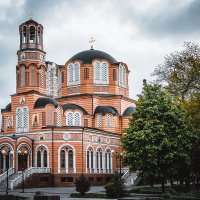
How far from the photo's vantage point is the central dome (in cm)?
7009

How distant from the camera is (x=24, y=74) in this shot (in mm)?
61469

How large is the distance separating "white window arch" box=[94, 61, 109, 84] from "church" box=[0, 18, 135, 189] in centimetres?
16

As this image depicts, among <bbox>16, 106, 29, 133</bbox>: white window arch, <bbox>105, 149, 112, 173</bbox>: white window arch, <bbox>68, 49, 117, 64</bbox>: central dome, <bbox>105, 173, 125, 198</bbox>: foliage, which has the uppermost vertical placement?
<bbox>68, 49, 117, 64</bbox>: central dome

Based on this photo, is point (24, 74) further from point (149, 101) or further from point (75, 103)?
point (149, 101)

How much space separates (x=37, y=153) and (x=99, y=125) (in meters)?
13.0

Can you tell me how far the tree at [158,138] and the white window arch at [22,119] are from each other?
24.0 meters

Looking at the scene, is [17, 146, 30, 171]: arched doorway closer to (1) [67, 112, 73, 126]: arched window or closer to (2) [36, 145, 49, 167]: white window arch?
(2) [36, 145, 49, 167]: white window arch

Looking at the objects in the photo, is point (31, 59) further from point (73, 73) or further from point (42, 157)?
point (42, 157)

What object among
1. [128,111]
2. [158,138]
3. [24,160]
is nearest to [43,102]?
[24,160]

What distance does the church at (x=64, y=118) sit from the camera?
184 feet

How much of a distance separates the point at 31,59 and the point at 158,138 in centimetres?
2879

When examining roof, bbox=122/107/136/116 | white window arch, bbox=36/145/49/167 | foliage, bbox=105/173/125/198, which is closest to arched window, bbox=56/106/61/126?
white window arch, bbox=36/145/49/167

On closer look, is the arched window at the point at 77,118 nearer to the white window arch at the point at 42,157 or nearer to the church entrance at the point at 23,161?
the white window arch at the point at 42,157

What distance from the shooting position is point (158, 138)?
123 ft
